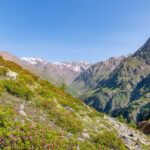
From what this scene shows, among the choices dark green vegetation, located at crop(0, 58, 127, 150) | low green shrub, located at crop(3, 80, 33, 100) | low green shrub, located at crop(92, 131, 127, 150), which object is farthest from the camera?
low green shrub, located at crop(3, 80, 33, 100)

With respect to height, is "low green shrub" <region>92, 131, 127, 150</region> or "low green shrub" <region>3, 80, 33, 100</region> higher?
"low green shrub" <region>3, 80, 33, 100</region>

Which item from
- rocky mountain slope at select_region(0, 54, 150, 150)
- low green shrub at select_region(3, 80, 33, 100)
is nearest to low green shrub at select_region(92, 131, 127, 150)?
rocky mountain slope at select_region(0, 54, 150, 150)

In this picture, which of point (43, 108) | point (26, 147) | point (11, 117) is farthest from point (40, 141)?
point (43, 108)

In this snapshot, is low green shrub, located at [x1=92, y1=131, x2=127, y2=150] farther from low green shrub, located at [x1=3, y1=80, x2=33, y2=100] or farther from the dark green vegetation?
low green shrub, located at [x1=3, y1=80, x2=33, y2=100]

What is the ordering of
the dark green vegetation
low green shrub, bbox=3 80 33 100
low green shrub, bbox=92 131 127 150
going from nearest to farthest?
the dark green vegetation < low green shrub, bbox=92 131 127 150 < low green shrub, bbox=3 80 33 100

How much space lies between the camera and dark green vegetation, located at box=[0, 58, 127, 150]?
49.0 ft

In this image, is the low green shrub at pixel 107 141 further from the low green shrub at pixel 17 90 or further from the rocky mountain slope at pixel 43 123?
the low green shrub at pixel 17 90

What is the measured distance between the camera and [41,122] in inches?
719

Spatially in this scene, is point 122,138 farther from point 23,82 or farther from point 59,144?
point 23,82

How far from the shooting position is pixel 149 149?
21.6 metres

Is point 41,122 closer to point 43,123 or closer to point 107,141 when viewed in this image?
point 43,123

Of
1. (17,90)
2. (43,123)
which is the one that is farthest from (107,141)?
(17,90)

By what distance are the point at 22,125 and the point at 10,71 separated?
978 centimetres

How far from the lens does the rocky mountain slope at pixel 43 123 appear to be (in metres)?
15.0
